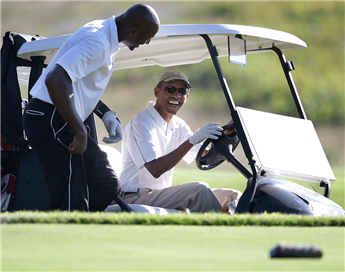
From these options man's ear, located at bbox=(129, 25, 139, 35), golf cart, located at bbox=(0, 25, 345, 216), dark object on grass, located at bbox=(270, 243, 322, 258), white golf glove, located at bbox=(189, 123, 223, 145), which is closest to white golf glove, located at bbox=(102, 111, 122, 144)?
golf cart, located at bbox=(0, 25, 345, 216)

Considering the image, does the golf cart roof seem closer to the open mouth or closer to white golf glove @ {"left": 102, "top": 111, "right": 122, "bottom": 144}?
the open mouth

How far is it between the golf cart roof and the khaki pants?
993mm

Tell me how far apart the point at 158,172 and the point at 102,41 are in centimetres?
107

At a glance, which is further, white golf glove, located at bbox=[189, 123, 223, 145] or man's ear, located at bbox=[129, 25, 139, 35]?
white golf glove, located at bbox=[189, 123, 223, 145]

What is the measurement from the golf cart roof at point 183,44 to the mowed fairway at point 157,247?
4.67 ft

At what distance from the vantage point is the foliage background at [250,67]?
29.6 m

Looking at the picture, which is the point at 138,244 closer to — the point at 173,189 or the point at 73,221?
the point at 73,221

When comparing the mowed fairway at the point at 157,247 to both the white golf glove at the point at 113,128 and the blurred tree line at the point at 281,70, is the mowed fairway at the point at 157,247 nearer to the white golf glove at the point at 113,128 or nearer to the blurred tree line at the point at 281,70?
the white golf glove at the point at 113,128

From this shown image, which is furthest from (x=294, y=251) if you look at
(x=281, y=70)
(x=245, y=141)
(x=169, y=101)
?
(x=281, y=70)

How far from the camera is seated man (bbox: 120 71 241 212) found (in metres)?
3.43

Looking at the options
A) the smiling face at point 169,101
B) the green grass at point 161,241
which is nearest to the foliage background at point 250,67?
the smiling face at point 169,101

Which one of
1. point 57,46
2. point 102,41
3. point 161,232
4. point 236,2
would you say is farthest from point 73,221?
point 236,2

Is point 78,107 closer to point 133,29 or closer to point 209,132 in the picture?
point 133,29

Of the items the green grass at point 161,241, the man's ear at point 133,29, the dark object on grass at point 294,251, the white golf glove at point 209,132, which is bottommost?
the green grass at point 161,241
